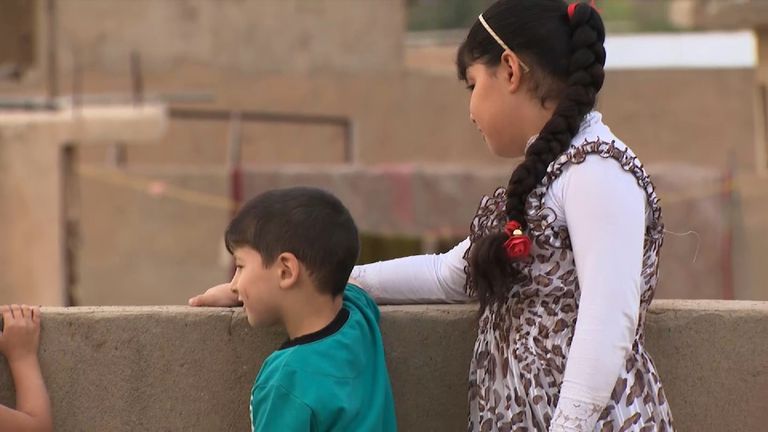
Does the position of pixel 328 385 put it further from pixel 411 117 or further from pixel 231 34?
pixel 411 117

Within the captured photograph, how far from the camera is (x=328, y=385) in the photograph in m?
2.52

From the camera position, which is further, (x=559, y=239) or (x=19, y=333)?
(x=19, y=333)

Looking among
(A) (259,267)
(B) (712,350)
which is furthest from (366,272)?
(B) (712,350)

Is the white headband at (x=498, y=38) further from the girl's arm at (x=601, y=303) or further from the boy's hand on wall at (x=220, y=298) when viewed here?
the boy's hand on wall at (x=220, y=298)

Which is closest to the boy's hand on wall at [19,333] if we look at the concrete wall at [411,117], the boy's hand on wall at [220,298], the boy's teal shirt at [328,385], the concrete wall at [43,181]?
the boy's hand on wall at [220,298]

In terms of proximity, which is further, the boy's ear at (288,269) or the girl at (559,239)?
the boy's ear at (288,269)

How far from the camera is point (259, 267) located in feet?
8.75

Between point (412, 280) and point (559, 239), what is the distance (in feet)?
1.77

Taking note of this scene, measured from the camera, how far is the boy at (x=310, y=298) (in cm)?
255

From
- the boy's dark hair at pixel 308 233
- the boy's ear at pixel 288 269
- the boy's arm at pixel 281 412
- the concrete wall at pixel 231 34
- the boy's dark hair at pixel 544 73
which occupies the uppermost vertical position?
the boy's dark hair at pixel 544 73

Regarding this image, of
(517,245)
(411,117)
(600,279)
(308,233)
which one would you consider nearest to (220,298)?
(308,233)

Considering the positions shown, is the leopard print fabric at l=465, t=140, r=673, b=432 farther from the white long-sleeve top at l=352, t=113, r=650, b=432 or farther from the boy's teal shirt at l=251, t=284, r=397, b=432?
the boy's teal shirt at l=251, t=284, r=397, b=432

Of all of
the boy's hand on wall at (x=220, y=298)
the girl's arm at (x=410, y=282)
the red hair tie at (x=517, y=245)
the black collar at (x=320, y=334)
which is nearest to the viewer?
the red hair tie at (x=517, y=245)

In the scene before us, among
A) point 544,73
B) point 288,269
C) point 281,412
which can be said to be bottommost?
point 281,412
